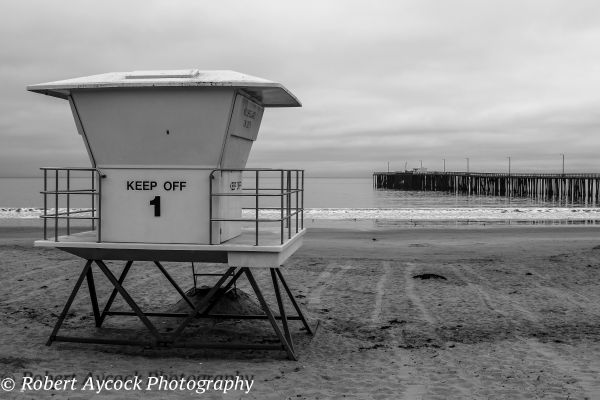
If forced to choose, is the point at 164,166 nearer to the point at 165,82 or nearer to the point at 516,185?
the point at 165,82

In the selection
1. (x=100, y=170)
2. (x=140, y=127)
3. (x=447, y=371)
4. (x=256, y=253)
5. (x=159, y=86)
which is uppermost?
(x=159, y=86)

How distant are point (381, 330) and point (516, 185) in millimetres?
70086

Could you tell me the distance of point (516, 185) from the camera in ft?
242

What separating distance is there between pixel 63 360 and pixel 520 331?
6.38 meters

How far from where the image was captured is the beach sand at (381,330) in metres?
6.34

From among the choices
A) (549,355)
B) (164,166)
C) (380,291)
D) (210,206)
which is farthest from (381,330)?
(164,166)

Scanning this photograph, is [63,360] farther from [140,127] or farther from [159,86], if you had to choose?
[159,86]

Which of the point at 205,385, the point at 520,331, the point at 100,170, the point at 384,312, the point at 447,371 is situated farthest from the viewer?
the point at 384,312

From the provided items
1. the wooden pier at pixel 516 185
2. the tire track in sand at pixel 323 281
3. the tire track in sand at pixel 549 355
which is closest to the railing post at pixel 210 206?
the tire track in sand at pixel 323 281

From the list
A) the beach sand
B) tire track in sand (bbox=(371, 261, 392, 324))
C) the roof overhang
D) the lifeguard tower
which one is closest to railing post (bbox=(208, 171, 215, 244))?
the lifeguard tower

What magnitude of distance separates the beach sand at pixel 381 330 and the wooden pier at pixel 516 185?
5250 centimetres

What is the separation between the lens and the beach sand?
20.8 ft

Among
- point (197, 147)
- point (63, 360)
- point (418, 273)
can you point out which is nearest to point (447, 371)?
point (197, 147)

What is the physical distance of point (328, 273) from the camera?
544 inches
